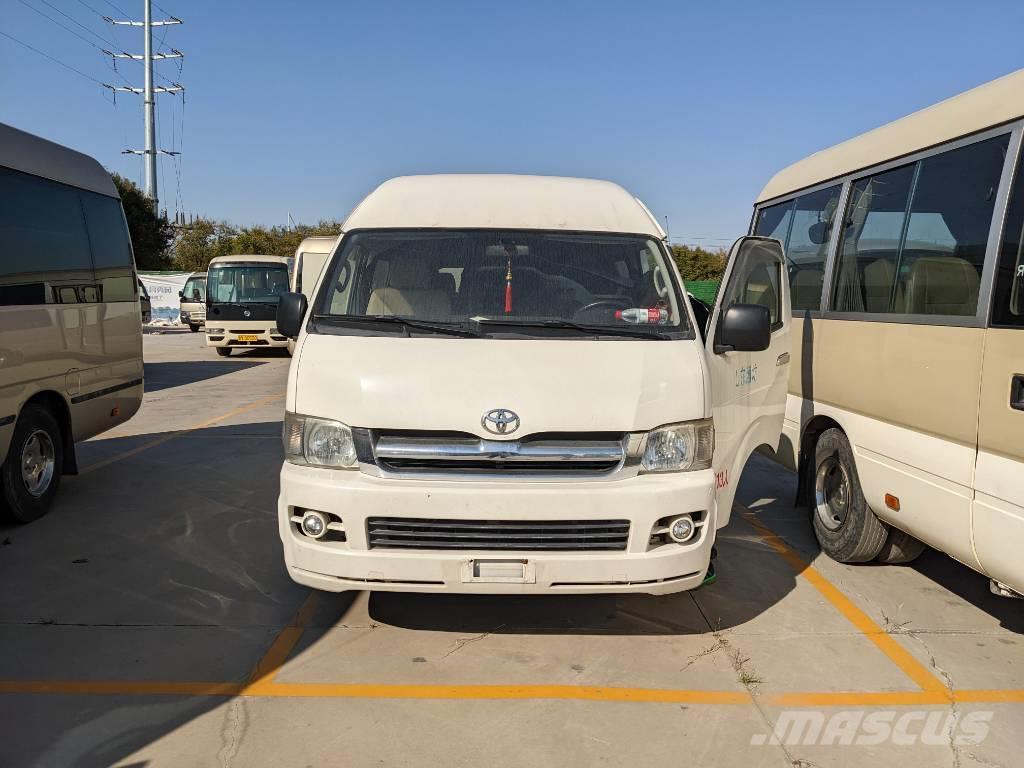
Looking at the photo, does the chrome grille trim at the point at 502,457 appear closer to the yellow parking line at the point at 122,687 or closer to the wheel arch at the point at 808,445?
the yellow parking line at the point at 122,687

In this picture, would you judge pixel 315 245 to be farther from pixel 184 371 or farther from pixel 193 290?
pixel 193 290

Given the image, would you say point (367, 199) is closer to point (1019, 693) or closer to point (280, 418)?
point (1019, 693)

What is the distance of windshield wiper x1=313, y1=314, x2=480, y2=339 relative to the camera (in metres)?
4.28

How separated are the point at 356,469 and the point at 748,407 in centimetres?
234

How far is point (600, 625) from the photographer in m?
4.64

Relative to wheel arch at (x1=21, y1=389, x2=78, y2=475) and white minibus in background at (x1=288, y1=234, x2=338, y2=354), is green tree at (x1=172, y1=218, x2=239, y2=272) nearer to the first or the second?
white minibus in background at (x1=288, y1=234, x2=338, y2=354)

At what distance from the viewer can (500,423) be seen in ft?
12.5

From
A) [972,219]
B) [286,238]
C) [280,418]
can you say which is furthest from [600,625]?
[286,238]

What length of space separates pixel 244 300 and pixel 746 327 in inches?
770

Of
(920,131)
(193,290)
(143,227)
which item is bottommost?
(193,290)

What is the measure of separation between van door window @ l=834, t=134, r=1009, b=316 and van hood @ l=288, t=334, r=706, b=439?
1.38 metres

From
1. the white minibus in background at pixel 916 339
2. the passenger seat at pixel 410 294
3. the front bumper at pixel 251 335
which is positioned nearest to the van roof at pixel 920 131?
the white minibus in background at pixel 916 339

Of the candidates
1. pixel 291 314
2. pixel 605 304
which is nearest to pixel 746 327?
pixel 605 304
